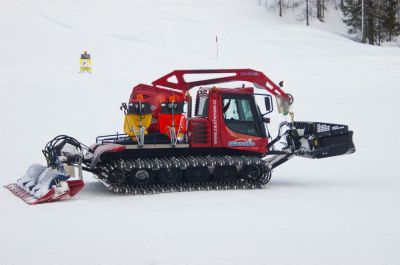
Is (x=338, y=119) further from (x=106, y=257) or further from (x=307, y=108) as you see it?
(x=106, y=257)

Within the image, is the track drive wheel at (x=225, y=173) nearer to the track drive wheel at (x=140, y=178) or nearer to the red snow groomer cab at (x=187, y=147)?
the red snow groomer cab at (x=187, y=147)

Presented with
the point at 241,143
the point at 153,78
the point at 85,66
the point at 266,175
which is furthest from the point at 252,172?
the point at 85,66

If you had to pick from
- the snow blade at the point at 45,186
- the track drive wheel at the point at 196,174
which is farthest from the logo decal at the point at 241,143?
the snow blade at the point at 45,186

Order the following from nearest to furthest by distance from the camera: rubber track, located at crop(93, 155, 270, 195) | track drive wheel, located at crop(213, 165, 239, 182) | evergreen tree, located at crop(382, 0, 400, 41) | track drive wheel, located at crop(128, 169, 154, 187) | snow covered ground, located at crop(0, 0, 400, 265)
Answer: snow covered ground, located at crop(0, 0, 400, 265), rubber track, located at crop(93, 155, 270, 195), track drive wheel, located at crop(128, 169, 154, 187), track drive wheel, located at crop(213, 165, 239, 182), evergreen tree, located at crop(382, 0, 400, 41)

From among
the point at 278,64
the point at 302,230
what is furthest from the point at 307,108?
the point at 302,230

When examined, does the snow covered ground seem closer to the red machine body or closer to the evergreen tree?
the red machine body

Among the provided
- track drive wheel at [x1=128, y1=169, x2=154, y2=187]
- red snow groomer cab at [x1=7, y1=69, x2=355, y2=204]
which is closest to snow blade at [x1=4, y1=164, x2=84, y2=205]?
red snow groomer cab at [x1=7, y1=69, x2=355, y2=204]

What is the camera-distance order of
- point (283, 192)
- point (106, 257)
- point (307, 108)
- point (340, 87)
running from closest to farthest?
point (106, 257) → point (283, 192) → point (307, 108) → point (340, 87)

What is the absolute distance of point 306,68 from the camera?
109ft

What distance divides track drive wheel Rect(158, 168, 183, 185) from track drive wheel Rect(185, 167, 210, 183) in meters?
0.20

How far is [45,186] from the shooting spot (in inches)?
458

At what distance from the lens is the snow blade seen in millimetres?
11500

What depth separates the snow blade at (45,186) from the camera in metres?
11.5

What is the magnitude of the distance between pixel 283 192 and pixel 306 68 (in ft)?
69.8
